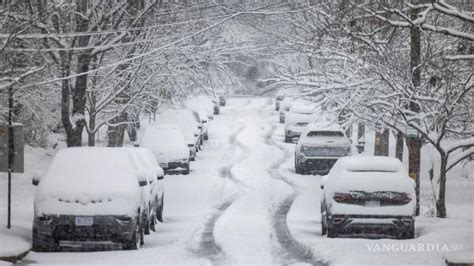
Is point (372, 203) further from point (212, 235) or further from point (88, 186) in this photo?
point (88, 186)

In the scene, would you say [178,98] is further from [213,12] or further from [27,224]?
[27,224]

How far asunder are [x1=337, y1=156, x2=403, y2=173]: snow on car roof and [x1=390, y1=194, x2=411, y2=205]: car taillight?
1.01 metres

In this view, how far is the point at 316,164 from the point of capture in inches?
1144

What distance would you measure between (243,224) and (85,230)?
5110 mm

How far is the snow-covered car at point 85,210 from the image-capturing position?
42.1ft

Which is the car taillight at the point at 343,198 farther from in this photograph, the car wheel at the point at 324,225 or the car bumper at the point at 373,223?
the car wheel at the point at 324,225

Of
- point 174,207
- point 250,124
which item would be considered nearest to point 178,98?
point 174,207

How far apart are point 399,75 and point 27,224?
346 inches

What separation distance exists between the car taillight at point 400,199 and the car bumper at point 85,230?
4587mm

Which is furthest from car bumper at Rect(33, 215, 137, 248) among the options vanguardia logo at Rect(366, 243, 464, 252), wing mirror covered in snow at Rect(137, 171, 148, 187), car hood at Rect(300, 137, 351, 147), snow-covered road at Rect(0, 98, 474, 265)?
car hood at Rect(300, 137, 351, 147)

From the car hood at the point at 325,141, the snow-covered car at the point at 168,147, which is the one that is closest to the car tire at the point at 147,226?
the snow-covered car at the point at 168,147

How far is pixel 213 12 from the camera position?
20422 mm

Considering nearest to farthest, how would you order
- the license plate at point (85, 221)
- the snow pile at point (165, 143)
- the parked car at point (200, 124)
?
the license plate at point (85, 221) → the snow pile at point (165, 143) → the parked car at point (200, 124)

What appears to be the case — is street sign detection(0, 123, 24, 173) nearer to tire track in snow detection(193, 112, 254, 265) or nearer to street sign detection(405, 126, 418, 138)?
tire track in snow detection(193, 112, 254, 265)
